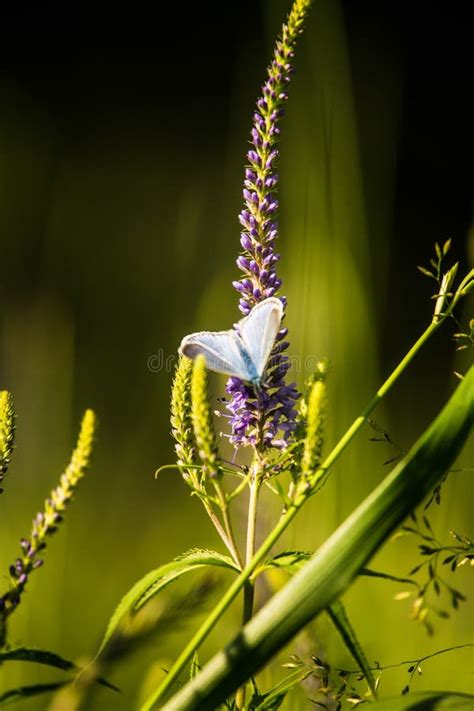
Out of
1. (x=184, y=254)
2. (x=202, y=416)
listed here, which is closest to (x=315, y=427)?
(x=202, y=416)

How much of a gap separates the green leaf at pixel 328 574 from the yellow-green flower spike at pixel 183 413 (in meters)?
0.23

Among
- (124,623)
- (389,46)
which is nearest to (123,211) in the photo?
(389,46)

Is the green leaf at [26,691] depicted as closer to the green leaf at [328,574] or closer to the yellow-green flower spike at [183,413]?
the green leaf at [328,574]

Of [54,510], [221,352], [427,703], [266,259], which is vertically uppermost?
[266,259]

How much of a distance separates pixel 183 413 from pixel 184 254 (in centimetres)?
112

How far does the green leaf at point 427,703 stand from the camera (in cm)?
54

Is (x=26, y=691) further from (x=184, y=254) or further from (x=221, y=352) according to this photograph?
(x=184, y=254)

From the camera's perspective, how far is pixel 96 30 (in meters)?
3.07

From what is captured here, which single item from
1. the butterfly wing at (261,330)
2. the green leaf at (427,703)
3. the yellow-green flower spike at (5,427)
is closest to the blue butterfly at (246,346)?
the butterfly wing at (261,330)

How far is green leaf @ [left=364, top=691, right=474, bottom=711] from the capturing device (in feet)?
1.76

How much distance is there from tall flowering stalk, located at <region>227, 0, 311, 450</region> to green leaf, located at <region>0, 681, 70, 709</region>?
0.36m

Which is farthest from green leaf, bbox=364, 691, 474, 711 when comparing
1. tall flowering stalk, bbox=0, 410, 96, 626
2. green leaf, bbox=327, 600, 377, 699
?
tall flowering stalk, bbox=0, 410, 96, 626

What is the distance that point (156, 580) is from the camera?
691 millimetres

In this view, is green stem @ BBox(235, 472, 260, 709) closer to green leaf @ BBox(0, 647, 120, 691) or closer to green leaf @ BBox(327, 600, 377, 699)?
green leaf @ BBox(327, 600, 377, 699)
